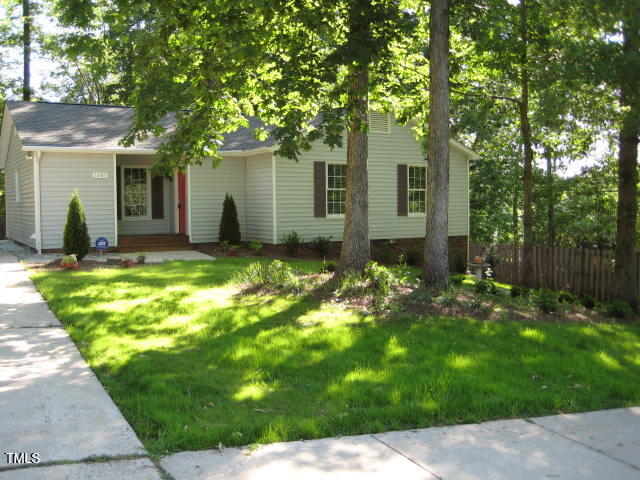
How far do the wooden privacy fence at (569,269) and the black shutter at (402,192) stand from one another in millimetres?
4190

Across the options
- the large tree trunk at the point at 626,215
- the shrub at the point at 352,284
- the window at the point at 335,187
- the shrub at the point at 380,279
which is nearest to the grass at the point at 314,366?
the shrub at the point at 352,284

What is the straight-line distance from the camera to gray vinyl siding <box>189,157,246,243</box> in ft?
58.1

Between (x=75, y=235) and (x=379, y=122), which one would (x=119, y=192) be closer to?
(x=75, y=235)

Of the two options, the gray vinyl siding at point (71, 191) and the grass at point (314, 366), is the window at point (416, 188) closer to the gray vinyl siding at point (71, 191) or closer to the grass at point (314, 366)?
the gray vinyl siding at point (71, 191)

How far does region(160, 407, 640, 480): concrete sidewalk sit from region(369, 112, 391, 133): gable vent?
48.5ft

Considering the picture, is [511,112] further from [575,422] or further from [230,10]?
[575,422]

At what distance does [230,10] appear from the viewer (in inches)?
365

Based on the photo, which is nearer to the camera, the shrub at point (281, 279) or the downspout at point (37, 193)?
the shrub at point (281, 279)

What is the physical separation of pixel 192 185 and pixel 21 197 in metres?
5.73

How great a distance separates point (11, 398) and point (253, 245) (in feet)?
38.7

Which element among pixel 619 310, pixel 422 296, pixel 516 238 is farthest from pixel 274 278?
pixel 516 238

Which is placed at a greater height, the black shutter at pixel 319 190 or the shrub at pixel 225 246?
the black shutter at pixel 319 190

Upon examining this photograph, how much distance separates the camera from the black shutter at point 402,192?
19.1 metres

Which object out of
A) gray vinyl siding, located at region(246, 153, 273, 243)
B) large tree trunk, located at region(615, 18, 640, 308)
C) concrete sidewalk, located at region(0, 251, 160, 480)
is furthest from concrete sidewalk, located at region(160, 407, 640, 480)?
gray vinyl siding, located at region(246, 153, 273, 243)
